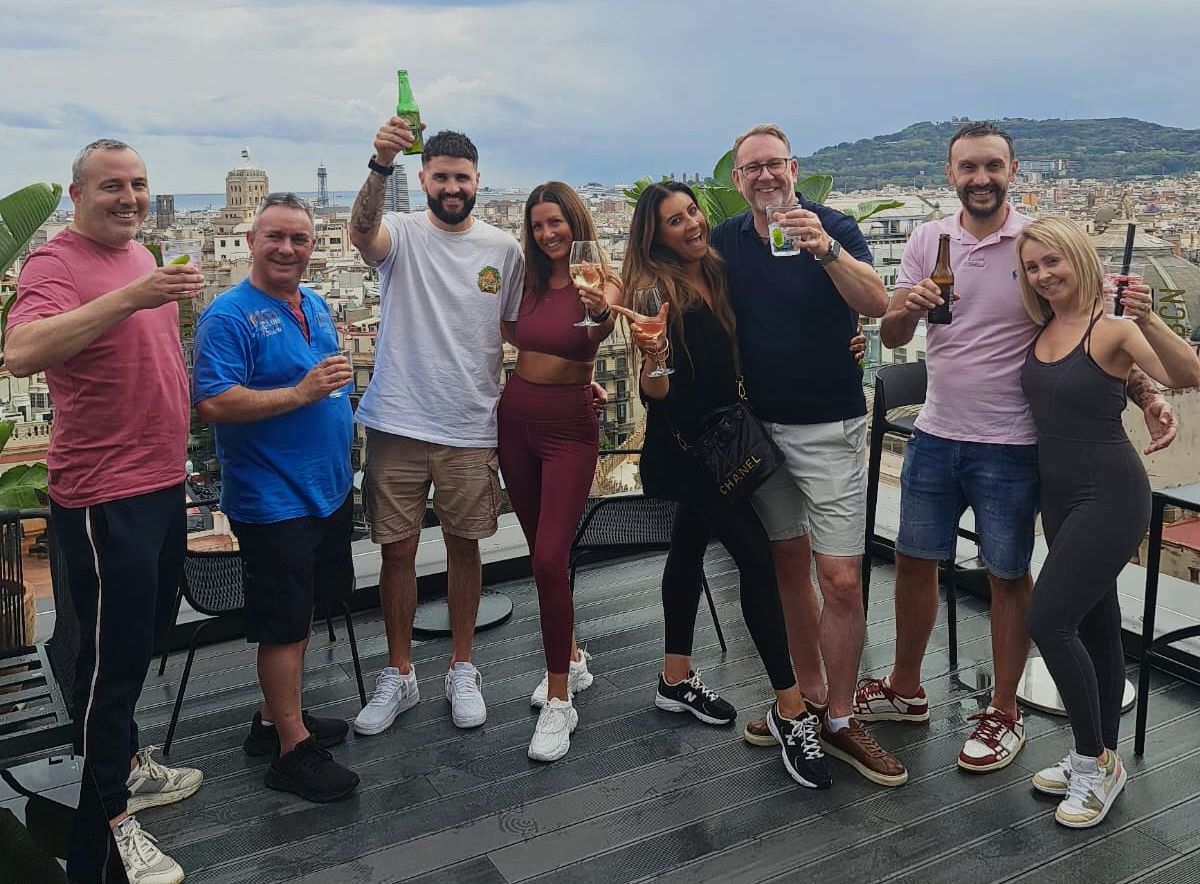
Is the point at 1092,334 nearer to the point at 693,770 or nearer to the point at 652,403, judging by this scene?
the point at 652,403

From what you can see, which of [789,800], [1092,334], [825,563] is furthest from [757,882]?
[1092,334]

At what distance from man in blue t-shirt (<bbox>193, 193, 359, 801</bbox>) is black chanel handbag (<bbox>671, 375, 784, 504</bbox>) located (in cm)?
89

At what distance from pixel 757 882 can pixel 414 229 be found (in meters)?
1.87

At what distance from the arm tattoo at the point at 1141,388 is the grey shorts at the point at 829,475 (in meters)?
0.63

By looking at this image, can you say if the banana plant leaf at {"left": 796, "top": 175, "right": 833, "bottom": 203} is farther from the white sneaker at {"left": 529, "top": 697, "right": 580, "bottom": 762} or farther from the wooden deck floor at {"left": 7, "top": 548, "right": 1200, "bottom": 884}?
the white sneaker at {"left": 529, "top": 697, "right": 580, "bottom": 762}

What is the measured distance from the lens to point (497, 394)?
288 cm

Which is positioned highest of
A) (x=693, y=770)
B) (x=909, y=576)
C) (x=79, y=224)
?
(x=79, y=224)

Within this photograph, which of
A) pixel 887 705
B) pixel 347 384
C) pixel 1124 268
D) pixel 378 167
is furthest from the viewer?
pixel 887 705

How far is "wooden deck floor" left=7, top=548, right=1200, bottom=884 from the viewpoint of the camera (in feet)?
7.14

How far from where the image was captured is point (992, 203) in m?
2.46

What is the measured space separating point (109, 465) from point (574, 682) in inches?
60.7

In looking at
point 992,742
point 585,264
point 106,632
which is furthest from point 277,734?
point 992,742

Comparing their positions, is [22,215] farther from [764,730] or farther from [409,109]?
[764,730]

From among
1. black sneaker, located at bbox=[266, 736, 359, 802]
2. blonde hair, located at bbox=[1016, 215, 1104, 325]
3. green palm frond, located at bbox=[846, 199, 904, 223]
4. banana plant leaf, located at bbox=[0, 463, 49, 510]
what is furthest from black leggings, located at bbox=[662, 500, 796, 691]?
green palm frond, located at bbox=[846, 199, 904, 223]
